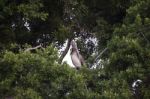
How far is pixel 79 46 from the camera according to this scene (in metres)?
8.99

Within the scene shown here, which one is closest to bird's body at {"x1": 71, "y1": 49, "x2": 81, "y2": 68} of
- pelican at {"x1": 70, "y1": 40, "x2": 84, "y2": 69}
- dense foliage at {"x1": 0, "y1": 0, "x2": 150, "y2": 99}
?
pelican at {"x1": 70, "y1": 40, "x2": 84, "y2": 69}

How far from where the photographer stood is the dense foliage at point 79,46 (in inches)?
239

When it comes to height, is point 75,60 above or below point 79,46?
below

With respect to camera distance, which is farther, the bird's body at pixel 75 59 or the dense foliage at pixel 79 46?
the bird's body at pixel 75 59

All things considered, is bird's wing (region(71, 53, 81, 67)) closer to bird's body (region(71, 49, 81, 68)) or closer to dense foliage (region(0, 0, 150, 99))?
bird's body (region(71, 49, 81, 68))

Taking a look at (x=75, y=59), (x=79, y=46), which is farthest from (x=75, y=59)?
(x=79, y=46)

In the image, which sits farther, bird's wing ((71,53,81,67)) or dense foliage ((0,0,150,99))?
bird's wing ((71,53,81,67))

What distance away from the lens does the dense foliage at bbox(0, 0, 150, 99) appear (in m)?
6.06

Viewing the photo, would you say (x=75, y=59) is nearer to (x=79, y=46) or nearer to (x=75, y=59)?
(x=75, y=59)

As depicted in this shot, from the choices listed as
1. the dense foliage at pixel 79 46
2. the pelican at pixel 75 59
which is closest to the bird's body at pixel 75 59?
the pelican at pixel 75 59

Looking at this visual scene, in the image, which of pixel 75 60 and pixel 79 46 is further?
pixel 79 46

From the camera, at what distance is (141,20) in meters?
7.06

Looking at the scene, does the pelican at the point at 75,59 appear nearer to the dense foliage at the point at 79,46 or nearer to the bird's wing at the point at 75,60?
the bird's wing at the point at 75,60

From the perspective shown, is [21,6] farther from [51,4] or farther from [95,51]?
[95,51]
